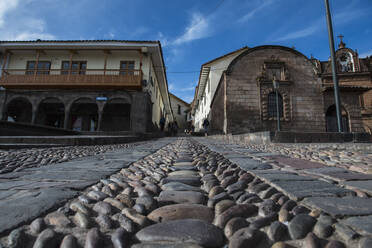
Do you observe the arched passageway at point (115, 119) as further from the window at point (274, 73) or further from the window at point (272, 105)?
the window at point (274, 73)

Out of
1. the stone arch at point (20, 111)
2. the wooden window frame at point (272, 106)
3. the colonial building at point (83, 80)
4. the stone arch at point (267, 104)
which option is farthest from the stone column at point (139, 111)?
the stone arch at point (20, 111)

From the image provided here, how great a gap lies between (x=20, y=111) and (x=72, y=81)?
758 centimetres

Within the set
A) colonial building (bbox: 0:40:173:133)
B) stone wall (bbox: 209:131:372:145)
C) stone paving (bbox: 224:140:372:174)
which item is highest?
colonial building (bbox: 0:40:173:133)

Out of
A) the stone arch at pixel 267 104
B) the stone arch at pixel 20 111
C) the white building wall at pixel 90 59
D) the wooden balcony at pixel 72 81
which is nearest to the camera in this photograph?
the stone arch at pixel 267 104

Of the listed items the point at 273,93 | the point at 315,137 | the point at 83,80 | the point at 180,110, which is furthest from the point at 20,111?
the point at 180,110

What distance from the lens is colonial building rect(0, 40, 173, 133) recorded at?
47.9ft

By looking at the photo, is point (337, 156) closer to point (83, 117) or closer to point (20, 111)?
point (83, 117)

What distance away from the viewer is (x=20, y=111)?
1777 cm

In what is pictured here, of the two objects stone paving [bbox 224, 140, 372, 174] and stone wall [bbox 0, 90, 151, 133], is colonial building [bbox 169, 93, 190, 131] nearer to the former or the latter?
stone wall [bbox 0, 90, 151, 133]

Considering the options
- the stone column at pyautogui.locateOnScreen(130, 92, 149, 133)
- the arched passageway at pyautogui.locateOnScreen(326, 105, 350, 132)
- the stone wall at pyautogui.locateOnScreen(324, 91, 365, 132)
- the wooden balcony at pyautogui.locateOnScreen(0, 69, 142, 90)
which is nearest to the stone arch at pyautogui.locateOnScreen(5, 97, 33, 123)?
the wooden balcony at pyautogui.locateOnScreen(0, 69, 142, 90)

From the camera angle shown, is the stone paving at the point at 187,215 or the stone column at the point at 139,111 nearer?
the stone paving at the point at 187,215

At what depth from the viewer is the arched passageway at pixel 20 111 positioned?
54.9 feet

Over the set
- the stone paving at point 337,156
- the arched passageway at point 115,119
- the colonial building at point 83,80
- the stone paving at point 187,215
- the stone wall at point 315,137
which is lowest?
the stone paving at point 187,215

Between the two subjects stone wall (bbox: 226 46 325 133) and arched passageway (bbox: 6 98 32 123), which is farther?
arched passageway (bbox: 6 98 32 123)
